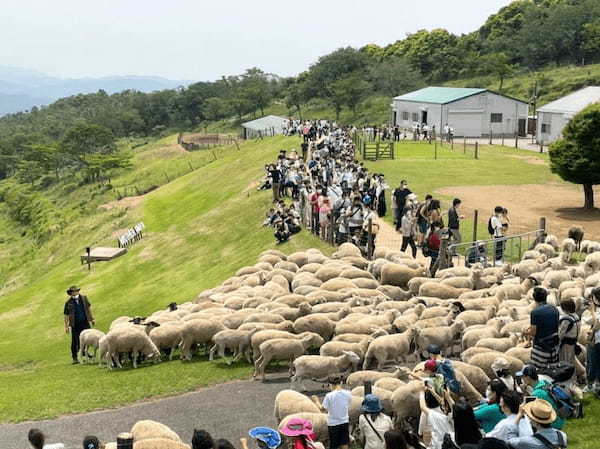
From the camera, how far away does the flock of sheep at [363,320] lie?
46.9 ft

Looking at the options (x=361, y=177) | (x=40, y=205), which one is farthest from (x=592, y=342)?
(x=40, y=205)

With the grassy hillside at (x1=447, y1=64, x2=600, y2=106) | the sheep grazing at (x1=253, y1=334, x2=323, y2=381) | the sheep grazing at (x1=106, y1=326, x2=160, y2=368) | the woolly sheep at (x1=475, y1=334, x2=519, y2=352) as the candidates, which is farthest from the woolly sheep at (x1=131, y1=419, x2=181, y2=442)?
the grassy hillside at (x1=447, y1=64, x2=600, y2=106)

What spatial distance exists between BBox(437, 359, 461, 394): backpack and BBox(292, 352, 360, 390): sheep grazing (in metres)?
3.51

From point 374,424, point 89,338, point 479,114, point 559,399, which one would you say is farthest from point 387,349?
point 479,114

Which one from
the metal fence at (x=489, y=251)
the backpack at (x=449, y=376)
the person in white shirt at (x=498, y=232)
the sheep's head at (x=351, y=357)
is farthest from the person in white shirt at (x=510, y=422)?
the person in white shirt at (x=498, y=232)

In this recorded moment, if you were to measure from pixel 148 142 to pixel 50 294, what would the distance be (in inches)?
3627

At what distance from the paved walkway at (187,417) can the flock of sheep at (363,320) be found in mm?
798

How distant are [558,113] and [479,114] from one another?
921cm

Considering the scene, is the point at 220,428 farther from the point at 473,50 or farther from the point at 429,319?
the point at 473,50

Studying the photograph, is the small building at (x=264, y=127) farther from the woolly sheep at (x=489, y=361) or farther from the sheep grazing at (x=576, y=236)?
the woolly sheep at (x=489, y=361)

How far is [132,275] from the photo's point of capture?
40.0m

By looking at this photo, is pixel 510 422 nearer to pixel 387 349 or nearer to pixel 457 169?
pixel 387 349

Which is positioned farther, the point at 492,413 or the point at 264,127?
the point at 264,127

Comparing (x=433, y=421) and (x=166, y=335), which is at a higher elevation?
(x=433, y=421)
